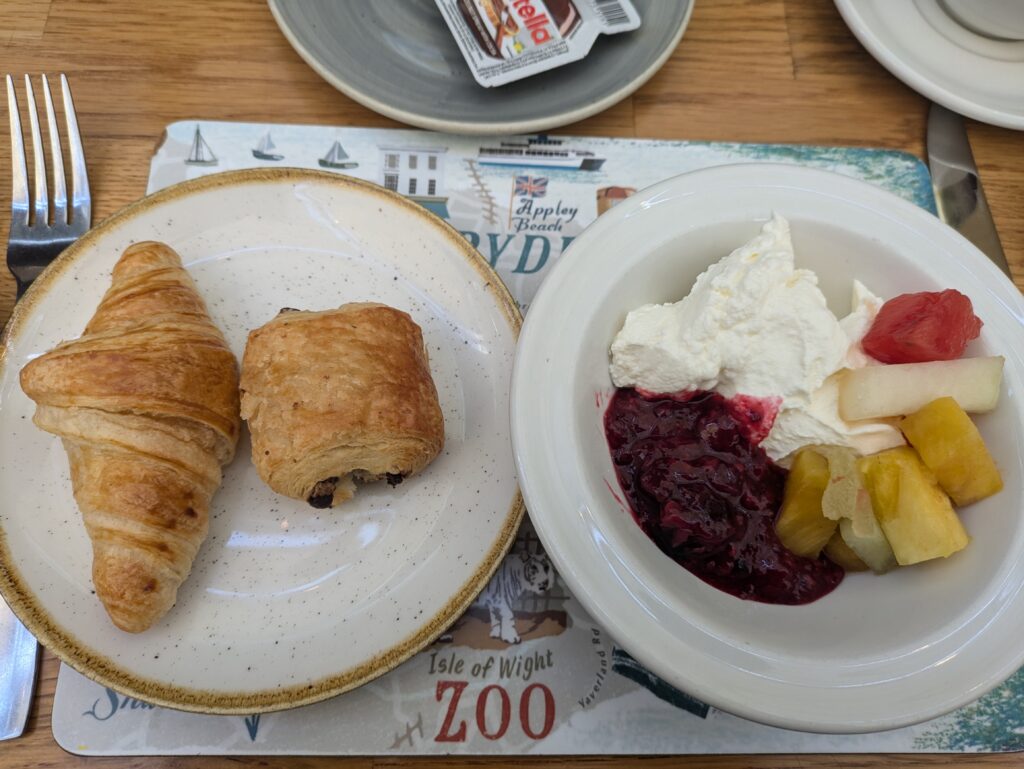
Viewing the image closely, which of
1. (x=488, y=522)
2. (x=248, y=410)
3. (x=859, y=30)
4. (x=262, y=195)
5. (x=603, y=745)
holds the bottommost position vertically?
(x=603, y=745)

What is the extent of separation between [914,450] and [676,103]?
921mm

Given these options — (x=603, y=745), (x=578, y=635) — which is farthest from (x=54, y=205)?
(x=603, y=745)

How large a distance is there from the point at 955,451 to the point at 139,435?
1.11m

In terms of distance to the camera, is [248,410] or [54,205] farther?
[54,205]

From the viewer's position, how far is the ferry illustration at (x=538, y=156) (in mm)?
1339

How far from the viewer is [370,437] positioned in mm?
941

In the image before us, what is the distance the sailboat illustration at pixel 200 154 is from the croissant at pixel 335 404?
0.52 metres

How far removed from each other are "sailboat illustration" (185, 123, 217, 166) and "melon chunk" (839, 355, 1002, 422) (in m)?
1.24

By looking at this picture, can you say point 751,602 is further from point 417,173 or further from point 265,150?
point 265,150

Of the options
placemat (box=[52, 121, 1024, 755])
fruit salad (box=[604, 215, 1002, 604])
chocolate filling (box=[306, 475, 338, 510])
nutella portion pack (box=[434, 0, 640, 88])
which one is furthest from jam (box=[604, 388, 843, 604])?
nutella portion pack (box=[434, 0, 640, 88])

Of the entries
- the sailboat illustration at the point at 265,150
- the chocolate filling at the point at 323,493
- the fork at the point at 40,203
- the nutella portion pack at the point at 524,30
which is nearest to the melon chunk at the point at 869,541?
the chocolate filling at the point at 323,493

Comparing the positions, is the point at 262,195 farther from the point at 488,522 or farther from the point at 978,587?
the point at 978,587

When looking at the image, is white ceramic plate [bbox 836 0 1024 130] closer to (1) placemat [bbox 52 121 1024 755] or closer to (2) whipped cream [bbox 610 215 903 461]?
(2) whipped cream [bbox 610 215 903 461]

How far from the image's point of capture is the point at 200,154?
1.31 metres
